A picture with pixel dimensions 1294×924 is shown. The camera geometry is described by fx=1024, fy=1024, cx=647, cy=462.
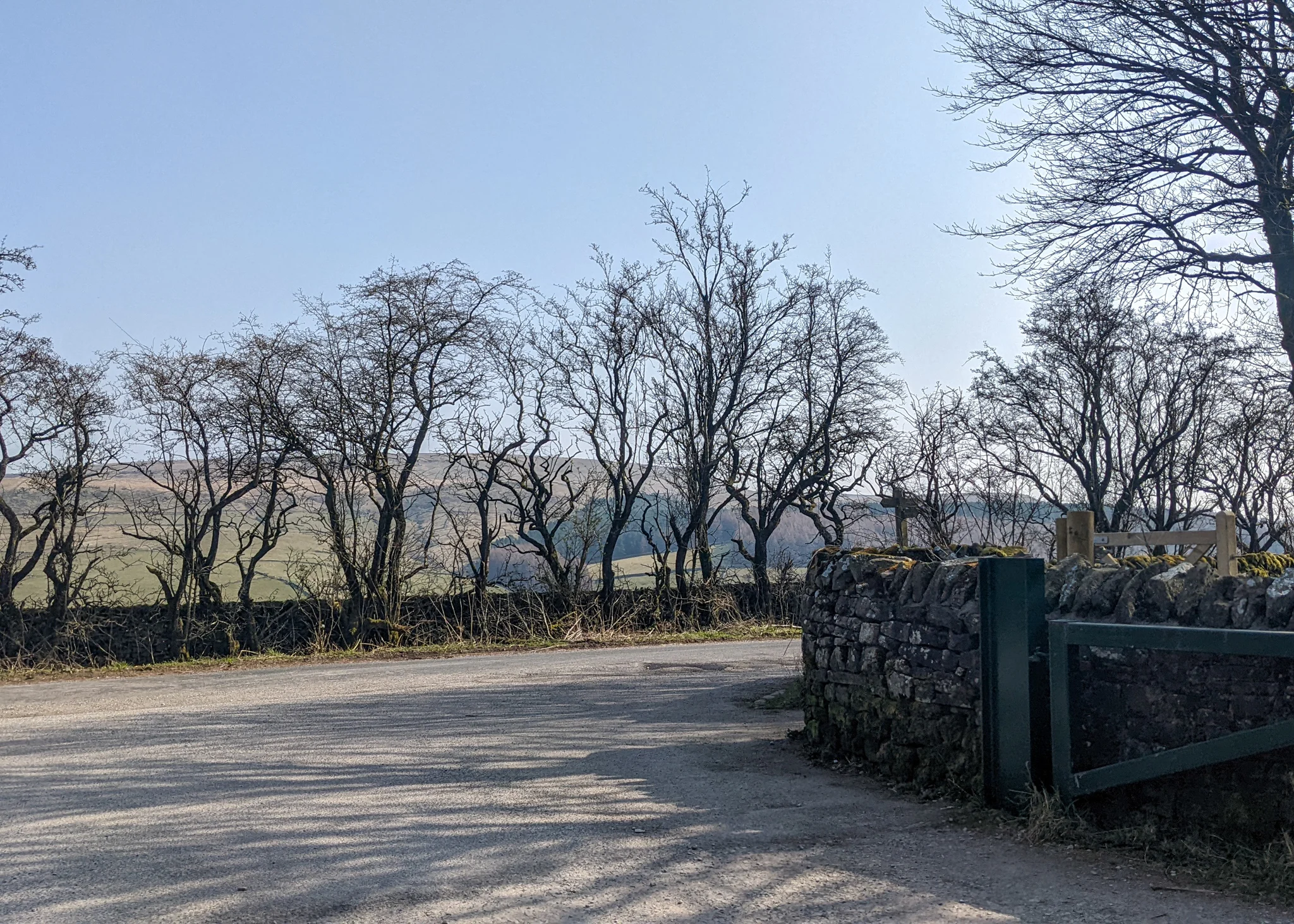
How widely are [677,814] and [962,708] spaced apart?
6.64 ft

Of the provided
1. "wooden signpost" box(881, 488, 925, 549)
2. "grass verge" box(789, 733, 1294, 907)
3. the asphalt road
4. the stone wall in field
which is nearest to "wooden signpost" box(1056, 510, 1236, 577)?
the stone wall in field

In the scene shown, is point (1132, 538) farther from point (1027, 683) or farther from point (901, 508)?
point (901, 508)

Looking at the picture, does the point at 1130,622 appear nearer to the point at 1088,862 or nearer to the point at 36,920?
the point at 1088,862

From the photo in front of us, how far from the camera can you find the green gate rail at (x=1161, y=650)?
4.89 meters

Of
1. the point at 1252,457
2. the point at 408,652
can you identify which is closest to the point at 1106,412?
the point at 1252,457

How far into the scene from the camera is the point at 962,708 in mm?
6840

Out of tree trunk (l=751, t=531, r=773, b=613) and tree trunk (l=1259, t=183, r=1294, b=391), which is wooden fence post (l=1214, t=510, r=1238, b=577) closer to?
tree trunk (l=1259, t=183, r=1294, b=391)

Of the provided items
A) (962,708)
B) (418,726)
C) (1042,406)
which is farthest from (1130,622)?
(1042,406)

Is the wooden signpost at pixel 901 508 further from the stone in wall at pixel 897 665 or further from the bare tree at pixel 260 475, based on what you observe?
the bare tree at pixel 260 475

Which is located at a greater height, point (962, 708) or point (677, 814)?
point (962, 708)

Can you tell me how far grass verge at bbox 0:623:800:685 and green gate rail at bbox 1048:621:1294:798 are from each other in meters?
14.6

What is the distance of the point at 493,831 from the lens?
6164 millimetres

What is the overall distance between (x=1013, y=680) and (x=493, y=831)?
3.30 metres

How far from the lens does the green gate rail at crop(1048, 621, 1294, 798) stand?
16.1 ft
